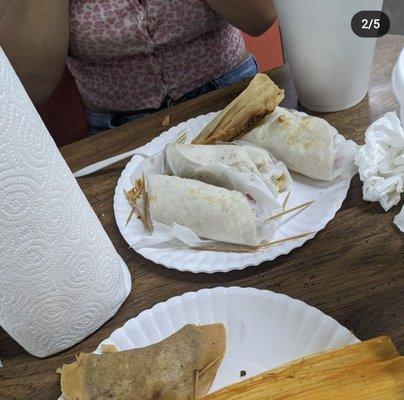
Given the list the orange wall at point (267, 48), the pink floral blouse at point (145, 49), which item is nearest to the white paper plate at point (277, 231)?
the pink floral blouse at point (145, 49)

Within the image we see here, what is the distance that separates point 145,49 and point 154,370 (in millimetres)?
718

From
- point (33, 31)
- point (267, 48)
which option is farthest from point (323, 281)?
point (267, 48)

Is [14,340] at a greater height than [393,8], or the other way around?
[393,8]

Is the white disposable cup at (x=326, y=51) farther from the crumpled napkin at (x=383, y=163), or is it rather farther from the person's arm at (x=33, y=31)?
the person's arm at (x=33, y=31)

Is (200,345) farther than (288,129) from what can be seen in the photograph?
No

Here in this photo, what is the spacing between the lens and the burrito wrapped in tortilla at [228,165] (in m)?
0.78

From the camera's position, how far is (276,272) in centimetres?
70

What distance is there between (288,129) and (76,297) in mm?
393

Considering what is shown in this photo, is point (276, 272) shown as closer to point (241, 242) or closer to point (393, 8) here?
point (241, 242)

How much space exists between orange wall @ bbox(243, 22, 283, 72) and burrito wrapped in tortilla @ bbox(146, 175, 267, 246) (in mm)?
1030

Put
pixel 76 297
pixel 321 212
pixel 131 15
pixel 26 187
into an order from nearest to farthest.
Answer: pixel 26 187 < pixel 76 297 < pixel 321 212 < pixel 131 15

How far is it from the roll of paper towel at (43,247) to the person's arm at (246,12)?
2.01 feet

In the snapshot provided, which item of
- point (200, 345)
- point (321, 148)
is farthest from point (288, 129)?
point (200, 345)

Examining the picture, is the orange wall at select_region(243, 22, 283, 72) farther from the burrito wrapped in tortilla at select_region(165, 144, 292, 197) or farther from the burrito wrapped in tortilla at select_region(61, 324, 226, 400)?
the burrito wrapped in tortilla at select_region(61, 324, 226, 400)
